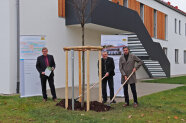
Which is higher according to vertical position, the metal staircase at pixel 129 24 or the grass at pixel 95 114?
the metal staircase at pixel 129 24

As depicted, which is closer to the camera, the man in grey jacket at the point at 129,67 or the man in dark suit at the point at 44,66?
the man in grey jacket at the point at 129,67

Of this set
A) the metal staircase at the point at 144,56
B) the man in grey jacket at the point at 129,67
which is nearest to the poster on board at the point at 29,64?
the man in grey jacket at the point at 129,67

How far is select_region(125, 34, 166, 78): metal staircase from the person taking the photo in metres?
16.4

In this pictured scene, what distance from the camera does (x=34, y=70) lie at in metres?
9.37

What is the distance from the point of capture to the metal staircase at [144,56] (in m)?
16.4

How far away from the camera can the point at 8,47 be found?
1080 centimetres

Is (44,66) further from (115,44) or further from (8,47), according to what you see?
(8,47)

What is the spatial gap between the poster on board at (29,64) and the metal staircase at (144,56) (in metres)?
8.31

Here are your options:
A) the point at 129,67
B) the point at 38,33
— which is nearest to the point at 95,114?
the point at 129,67

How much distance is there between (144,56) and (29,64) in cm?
1041

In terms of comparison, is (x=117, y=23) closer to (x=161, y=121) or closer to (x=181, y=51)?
(x=161, y=121)

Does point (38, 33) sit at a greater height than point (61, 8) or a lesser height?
lesser

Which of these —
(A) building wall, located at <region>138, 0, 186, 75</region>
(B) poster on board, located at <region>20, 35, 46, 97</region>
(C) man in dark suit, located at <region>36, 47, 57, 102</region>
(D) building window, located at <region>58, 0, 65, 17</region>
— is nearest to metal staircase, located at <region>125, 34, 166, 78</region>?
(A) building wall, located at <region>138, 0, 186, 75</region>

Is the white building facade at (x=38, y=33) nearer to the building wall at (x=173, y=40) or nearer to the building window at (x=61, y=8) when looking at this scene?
the building window at (x=61, y=8)
